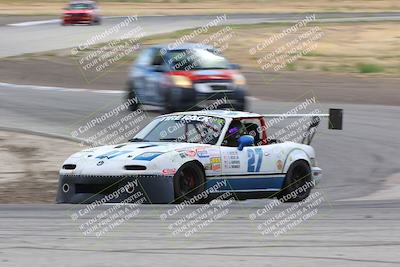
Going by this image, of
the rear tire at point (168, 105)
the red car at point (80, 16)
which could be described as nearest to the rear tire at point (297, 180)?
the rear tire at point (168, 105)

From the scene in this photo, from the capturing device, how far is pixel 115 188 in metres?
11.6

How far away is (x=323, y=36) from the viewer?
137 feet

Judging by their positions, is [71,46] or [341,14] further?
[341,14]

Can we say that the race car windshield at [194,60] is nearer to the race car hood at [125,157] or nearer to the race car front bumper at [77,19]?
the race car hood at [125,157]

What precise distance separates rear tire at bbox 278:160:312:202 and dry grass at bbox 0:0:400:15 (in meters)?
45.5

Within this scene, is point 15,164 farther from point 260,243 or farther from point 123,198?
point 260,243

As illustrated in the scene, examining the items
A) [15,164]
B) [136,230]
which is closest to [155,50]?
[15,164]

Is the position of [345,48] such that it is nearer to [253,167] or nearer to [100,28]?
[100,28]

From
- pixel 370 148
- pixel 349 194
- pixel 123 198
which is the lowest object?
pixel 370 148

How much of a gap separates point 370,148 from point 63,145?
5.12 meters

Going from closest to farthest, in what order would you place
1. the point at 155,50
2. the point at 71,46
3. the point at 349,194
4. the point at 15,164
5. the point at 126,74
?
the point at 349,194 < the point at 15,164 < the point at 155,50 < the point at 126,74 < the point at 71,46

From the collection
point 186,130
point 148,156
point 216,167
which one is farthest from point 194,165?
point 186,130

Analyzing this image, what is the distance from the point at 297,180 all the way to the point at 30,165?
14.0ft

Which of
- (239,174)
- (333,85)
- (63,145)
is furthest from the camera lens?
(333,85)
